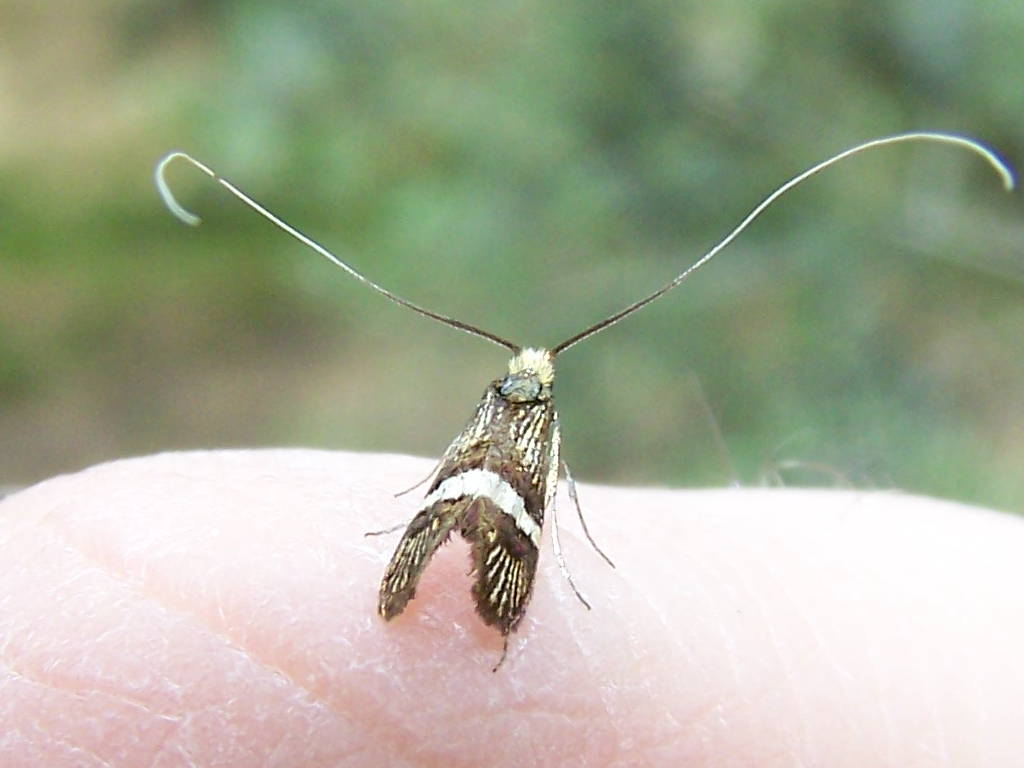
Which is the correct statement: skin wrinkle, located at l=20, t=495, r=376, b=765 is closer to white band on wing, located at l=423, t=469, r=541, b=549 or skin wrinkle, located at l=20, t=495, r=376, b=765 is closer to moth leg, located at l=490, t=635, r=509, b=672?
moth leg, located at l=490, t=635, r=509, b=672

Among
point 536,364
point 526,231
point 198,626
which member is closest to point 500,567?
point 198,626

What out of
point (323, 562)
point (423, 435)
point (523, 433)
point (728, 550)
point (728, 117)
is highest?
point (728, 117)

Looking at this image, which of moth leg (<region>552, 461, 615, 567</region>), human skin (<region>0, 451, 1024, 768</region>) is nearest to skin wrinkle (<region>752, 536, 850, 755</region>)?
human skin (<region>0, 451, 1024, 768</region>)

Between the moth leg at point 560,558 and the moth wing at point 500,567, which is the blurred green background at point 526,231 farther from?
the moth wing at point 500,567

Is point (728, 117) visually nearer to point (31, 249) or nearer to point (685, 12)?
point (685, 12)

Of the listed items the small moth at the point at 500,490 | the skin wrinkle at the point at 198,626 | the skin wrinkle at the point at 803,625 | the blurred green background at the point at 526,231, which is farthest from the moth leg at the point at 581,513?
the blurred green background at the point at 526,231

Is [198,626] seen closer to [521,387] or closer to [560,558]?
[560,558]

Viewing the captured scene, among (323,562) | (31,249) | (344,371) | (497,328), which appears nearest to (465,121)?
(497,328)
